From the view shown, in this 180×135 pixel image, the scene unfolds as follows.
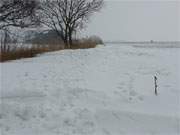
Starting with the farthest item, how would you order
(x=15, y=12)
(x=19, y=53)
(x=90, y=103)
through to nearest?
(x=19, y=53)
(x=15, y=12)
(x=90, y=103)

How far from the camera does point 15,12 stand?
1454 cm

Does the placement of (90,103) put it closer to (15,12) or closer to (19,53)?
(15,12)

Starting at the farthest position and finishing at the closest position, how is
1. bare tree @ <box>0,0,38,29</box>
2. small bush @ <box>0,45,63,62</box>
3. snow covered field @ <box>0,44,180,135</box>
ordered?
1. small bush @ <box>0,45,63,62</box>
2. bare tree @ <box>0,0,38,29</box>
3. snow covered field @ <box>0,44,180,135</box>

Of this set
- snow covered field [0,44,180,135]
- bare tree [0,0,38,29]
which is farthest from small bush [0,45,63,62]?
snow covered field [0,44,180,135]

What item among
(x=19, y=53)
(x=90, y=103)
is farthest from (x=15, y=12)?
(x=90, y=103)

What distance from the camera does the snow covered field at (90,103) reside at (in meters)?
5.44

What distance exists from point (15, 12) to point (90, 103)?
9811 millimetres

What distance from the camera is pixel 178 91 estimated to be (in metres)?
7.12

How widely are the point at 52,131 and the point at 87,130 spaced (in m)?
0.68

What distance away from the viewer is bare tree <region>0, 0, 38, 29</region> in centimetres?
1419

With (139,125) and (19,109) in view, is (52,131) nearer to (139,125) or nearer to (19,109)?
(19,109)

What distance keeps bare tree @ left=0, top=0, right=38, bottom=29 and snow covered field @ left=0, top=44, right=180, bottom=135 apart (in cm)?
608

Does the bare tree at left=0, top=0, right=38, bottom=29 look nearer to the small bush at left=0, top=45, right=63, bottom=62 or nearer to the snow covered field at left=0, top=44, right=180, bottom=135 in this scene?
the small bush at left=0, top=45, right=63, bottom=62

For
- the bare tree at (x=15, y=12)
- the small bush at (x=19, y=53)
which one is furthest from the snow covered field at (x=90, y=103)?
the small bush at (x=19, y=53)
